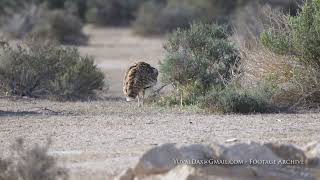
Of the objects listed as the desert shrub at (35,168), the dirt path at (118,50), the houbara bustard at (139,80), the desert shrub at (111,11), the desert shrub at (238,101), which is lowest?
the desert shrub at (35,168)

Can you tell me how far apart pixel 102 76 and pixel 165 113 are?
219 inches

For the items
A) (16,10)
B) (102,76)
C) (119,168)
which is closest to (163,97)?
(102,76)

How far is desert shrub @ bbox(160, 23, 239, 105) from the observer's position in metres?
18.1

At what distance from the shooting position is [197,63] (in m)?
18.4

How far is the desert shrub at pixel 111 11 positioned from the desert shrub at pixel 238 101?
38.5m

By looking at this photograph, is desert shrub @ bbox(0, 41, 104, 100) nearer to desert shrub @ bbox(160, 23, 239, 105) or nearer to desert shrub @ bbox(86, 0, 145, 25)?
desert shrub @ bbox(160, 23, 239, 105)

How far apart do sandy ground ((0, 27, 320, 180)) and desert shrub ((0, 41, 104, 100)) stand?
1.57 meters

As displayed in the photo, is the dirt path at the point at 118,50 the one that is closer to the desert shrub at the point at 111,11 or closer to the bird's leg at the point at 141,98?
the desert shrub at the point at 111,11

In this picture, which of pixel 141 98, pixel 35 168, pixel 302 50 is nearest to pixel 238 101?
pixel 302 50

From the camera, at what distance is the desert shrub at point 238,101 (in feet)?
51.3

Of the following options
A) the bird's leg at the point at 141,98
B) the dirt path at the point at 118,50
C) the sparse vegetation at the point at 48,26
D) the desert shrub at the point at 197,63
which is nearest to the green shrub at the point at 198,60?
the desert shrub at the point at 197,63

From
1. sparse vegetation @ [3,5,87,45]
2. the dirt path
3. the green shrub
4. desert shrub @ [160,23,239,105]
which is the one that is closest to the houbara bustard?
desert shrub @ [160,23,239,105]

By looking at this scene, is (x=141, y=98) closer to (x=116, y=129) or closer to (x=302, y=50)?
(x=302, y=50)

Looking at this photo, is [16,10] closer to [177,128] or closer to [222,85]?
[222,85]
